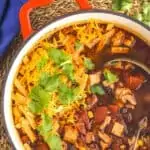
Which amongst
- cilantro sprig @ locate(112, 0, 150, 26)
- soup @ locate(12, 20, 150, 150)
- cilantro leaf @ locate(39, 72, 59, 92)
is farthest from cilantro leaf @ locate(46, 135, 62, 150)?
cilantro sprig @ locate(112, 0, 150, 26)

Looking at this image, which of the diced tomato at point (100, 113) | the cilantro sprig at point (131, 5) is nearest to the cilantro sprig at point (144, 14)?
the cilantro sprig at point (131, 5)

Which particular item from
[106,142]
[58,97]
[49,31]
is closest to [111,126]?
[106,142]

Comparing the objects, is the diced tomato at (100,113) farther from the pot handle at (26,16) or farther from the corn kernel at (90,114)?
the pot handle at (26,16)

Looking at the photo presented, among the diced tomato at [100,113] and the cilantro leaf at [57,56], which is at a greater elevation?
the cilantro leaf at [57,56]

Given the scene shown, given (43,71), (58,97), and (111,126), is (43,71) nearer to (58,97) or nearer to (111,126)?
(58,97)

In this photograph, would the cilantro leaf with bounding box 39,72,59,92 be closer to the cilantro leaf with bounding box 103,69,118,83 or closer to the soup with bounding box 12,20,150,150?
the soup with bounding box 12,20,150,150

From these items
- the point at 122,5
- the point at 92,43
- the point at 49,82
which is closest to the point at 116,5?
the point at 122,5

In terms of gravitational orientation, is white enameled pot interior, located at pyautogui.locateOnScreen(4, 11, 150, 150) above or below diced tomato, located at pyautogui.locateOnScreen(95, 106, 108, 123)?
above

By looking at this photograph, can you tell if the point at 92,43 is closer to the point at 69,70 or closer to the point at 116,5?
the point at 69,70
